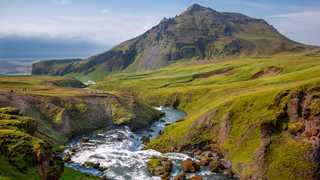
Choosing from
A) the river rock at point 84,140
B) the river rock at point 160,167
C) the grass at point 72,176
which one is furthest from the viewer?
the river rock at point 84,140

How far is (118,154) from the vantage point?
11012 cm

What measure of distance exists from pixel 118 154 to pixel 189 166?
20.7 meters

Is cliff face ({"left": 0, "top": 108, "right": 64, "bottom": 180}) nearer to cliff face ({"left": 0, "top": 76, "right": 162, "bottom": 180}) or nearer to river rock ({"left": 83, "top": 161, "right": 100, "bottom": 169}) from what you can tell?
cliff face ({"left": 0, "top": 76, "right": 162, "bottom": 180})

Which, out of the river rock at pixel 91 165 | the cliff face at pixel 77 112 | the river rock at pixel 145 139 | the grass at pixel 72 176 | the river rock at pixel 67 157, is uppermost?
the cliff face at pixel 77 112

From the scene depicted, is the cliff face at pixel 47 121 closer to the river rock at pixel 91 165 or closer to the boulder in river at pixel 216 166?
the river rock at pixel 91 165

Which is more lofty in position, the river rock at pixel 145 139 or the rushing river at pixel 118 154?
the river rock at pixel 145 139

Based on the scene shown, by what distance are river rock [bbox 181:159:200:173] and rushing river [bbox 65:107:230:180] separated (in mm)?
1313

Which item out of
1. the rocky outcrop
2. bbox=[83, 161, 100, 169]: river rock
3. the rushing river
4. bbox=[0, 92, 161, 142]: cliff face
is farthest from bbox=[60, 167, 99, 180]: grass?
bbox=[0, 92, 161, 142]: cliff face

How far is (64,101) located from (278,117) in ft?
239

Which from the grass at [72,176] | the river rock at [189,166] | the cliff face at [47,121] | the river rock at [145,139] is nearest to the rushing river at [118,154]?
the river rock at [145,139]

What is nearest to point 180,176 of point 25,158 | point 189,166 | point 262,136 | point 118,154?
point 189,166

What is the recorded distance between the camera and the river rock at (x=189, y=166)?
96750 millimetres

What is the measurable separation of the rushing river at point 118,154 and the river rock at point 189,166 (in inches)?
51.7

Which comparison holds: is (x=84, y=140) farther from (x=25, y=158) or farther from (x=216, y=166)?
(x=25, y=158)
